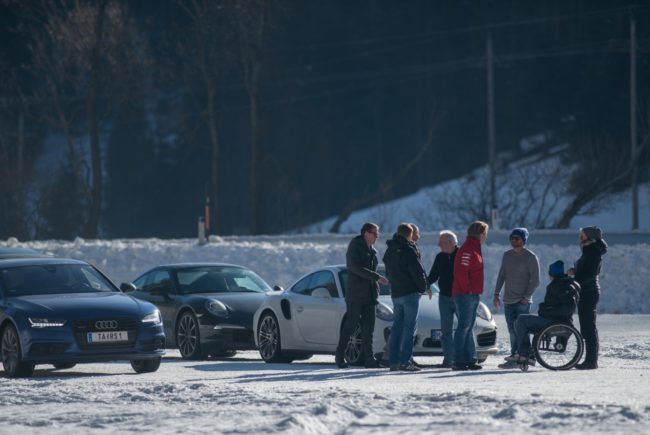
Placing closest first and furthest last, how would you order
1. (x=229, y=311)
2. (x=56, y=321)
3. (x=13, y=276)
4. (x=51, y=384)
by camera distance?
(x=51, y=384), (x=56, y=321), (x=13, y=276), (x=229, y=311)

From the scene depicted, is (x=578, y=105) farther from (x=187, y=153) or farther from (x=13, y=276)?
(x=13, y=276)

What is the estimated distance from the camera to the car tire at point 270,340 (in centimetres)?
1864

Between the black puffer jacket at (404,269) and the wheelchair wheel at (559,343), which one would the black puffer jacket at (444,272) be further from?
the wheelchair wheel at (559,343)

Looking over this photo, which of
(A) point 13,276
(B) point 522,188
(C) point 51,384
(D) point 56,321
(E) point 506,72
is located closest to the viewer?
(C) point 51,384

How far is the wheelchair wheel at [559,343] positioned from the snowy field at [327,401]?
0.25 m

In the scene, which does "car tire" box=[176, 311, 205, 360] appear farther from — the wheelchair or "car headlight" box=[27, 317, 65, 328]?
the wheelchair

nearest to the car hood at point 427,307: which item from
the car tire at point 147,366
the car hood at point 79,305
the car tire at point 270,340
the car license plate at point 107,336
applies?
the car tire at point 270,340

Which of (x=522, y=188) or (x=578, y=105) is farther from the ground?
(x=578, y=105)

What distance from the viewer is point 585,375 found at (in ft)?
48.9

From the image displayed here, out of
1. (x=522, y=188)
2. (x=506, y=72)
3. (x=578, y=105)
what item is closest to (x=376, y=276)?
(x=522, y=188)

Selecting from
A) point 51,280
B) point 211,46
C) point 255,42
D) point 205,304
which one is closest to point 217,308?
point 205,304

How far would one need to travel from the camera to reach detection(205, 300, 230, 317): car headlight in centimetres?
1972

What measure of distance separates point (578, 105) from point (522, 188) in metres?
15.7

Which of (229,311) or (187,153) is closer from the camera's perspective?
(229,311)
